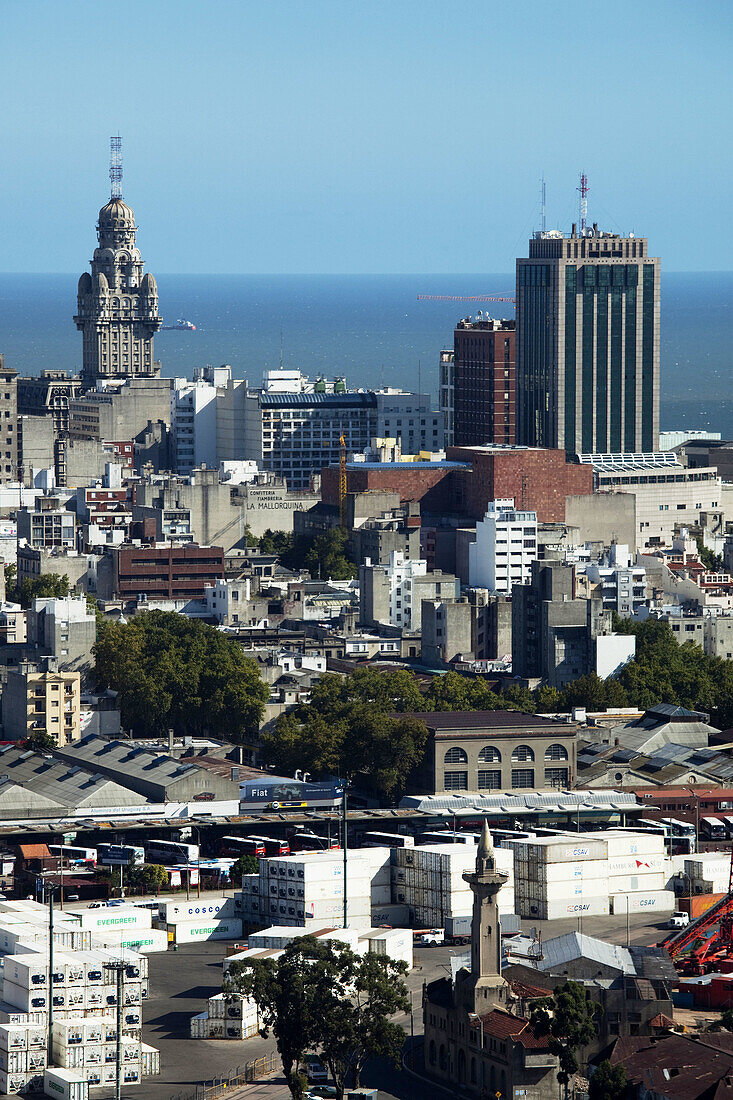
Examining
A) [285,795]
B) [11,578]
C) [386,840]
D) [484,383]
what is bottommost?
[386,840]

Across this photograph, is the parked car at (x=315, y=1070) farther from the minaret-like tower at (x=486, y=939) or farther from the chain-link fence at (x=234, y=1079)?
the minaret-like tower at (x=486, y=939)

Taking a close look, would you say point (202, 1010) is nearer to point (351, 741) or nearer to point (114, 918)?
point (114, 918)

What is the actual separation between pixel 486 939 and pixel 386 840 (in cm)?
1838

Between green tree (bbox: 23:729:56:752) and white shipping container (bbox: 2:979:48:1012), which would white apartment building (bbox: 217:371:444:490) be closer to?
green tree (bbox: 23:729:56:752)

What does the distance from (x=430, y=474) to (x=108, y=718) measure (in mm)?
46959

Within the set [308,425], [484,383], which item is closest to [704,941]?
[308,425]

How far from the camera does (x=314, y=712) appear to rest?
86.2 meters

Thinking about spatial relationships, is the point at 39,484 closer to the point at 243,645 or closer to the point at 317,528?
the point at 317,528

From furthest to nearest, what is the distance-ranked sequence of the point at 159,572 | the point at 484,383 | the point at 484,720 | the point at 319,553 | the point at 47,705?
1. the point at 484,383
2. the point at 319,553
3. the point at 159,572
4. the point at 47,705
5. the point at 484,720

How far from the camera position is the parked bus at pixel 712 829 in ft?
254

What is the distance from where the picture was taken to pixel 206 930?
66.2 m

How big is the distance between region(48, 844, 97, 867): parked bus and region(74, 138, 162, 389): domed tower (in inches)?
4481

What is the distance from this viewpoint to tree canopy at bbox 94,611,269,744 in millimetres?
89375

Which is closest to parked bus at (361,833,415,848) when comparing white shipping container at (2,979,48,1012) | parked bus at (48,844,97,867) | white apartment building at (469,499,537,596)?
parked bus at (48,844,97,867)
